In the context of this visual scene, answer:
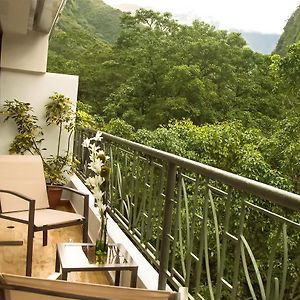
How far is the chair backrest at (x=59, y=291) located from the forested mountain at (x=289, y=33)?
19574 mm

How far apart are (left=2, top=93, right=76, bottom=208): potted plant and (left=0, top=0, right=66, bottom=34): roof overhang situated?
0.85m

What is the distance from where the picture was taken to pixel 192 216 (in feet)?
7.20

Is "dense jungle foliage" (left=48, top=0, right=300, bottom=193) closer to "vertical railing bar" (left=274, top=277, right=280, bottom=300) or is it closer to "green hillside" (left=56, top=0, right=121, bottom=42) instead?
"green hillside" (left=56, top=0, right=121, bottom=42)

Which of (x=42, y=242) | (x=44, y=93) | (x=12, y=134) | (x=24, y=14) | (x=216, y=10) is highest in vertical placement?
(x=216, y=10)

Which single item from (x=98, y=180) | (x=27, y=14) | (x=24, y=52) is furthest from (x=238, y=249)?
(x=24, y=52)

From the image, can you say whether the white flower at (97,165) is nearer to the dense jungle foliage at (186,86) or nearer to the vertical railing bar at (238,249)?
the vertical railing bar at (238,249)

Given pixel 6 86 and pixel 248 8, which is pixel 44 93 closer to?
pixel 6 86

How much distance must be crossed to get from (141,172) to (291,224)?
6.63 feet

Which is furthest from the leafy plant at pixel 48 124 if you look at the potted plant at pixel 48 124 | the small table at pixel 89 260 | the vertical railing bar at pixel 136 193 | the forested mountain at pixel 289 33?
the forested mountain at pixel 289 33

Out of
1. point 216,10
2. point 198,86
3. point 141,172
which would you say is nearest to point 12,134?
point 141,172

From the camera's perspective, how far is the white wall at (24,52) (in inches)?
224

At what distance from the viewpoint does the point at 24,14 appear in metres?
4.59

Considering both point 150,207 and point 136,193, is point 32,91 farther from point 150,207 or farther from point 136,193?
point 150,207

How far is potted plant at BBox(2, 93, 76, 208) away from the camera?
5410 mm
